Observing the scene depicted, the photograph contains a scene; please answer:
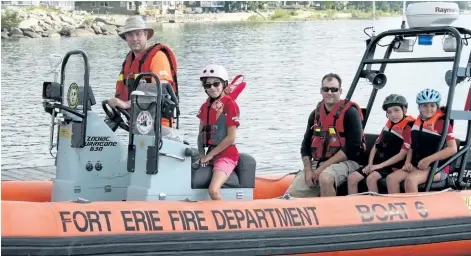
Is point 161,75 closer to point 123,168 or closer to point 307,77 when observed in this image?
point 123,168

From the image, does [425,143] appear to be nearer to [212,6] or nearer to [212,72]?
[212,72]

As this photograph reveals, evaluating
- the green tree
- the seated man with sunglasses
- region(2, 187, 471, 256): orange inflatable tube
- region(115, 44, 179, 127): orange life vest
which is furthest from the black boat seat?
the green tree

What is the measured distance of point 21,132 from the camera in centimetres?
1444

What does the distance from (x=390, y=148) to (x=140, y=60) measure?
199 centimetres

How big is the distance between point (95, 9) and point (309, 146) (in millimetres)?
51452

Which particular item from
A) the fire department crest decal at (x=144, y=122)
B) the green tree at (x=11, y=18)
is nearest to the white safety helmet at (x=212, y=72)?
the fire department crest decal at (x=144, y=122)

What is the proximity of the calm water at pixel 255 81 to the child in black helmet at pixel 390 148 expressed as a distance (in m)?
2.20

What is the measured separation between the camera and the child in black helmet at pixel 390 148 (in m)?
6.98

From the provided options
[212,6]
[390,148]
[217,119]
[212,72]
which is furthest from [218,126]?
[212,6]

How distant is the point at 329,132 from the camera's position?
6984 mm

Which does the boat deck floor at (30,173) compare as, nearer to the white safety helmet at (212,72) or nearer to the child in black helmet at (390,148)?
the white safety helmet at (212,72)

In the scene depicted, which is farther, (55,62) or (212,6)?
(212,6)

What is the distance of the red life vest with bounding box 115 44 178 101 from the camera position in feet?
23.2

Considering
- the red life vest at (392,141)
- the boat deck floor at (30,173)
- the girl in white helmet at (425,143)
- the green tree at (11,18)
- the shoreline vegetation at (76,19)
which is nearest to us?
the girl in white helmet at (425,143)
